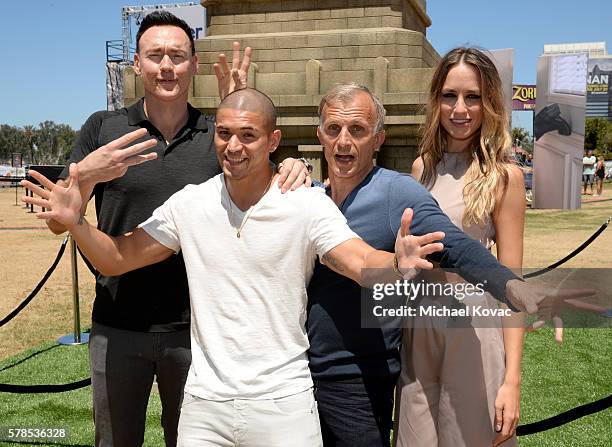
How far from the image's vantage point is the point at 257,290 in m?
2.13

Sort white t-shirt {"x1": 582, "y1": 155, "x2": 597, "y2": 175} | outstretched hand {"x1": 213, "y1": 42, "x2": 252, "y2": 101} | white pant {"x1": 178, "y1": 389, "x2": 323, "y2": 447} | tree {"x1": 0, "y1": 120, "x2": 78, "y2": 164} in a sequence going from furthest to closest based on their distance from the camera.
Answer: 1. tree {"x1": 0, "y1": 120, "x2": 78, "y2": 164}
2. white t-shirt {"x1": 582, "y1": 155, "x2": 597, "y2": 175}
3. outstretched hand {"x1": 213, "y1": 42, "x2": 252, "y2": 101}
4. white pant {"x1": 178, "y1": 389, "x2": 323, "y2": 447}

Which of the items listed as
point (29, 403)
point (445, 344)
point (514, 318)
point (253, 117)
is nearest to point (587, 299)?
point (514, 318)

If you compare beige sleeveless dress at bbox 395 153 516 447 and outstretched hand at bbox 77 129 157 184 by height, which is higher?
outstretched hand at bbox 77 129 157 184

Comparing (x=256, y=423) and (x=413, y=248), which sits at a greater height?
(x=413, y=248)

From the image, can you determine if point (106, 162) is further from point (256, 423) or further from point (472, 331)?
point (472, 331)

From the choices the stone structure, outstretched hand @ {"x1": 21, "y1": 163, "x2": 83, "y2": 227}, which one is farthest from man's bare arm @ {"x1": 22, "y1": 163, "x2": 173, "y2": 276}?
the stone structure

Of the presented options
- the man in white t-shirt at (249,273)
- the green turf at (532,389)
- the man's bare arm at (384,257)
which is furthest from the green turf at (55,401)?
the man's bare arm at (384,257)

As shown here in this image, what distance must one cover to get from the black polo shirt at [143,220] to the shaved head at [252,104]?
578 millimetres

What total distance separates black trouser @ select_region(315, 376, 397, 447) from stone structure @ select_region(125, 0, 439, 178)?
4.12 m

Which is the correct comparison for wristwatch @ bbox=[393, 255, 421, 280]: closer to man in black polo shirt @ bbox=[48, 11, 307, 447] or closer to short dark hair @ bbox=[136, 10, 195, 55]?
man in black polo shirt @ bbox=[48, 11, 307, 447]

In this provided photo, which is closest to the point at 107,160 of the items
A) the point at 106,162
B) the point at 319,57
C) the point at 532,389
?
the point at 106,162

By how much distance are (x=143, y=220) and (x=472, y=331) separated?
1419 millimetres

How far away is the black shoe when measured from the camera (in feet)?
57.7

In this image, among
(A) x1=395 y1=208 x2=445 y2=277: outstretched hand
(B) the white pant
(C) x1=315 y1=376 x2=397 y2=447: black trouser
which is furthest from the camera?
(C) x1=315 y1=376 x2=397 y2=447: black trouser
